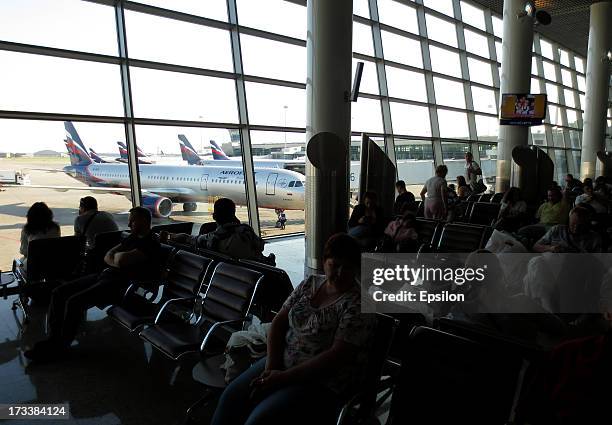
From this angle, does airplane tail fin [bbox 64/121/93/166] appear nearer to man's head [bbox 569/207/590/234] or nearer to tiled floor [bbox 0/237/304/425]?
tiled floor [bbox 0/237/304/425]

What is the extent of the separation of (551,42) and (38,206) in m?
21.1

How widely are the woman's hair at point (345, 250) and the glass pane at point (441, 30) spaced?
1173 centimetres

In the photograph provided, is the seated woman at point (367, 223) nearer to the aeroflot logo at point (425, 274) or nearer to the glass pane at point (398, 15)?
the aeroflot logo at point (425, 274)

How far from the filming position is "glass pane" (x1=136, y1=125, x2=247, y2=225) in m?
7.33

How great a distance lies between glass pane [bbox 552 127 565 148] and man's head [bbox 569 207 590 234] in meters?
17.3

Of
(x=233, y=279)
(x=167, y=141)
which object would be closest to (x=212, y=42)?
(x=167, y=141)

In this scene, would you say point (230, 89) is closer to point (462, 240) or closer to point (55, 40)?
point (55, 40)

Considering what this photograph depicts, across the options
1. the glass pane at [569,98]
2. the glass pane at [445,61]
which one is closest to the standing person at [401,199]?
the glass pane at [445,61]

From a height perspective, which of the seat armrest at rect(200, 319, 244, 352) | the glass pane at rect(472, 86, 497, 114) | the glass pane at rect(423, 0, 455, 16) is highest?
the glass pane at rect(423, 0, 455, 16)

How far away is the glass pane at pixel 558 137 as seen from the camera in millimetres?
18938

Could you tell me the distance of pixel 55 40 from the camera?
608 cm

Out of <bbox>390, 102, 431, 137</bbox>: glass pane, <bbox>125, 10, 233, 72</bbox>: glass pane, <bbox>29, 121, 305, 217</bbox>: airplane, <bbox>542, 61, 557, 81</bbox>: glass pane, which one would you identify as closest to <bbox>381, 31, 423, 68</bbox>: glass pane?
<bbox>390, 102, 431, 137</bbox>: glass pane

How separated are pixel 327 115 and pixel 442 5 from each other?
29.6 feet

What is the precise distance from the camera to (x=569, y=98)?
19812 mm
